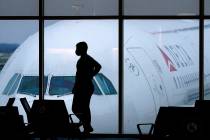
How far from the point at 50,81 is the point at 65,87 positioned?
0.29 meters

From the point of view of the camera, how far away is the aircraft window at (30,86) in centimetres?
1149

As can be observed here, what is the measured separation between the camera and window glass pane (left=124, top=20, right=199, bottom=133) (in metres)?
11.4

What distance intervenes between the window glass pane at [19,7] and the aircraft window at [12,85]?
1185 mm

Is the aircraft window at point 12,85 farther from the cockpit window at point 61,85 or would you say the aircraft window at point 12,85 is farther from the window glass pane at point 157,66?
the window glass pane at point 157,66

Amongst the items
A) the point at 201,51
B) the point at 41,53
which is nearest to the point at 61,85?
the point at 41,53

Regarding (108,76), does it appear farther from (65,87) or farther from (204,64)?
(204,64)

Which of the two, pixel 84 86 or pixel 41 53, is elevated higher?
pixel 41 53

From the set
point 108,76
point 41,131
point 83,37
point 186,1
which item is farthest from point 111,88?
point 41,131

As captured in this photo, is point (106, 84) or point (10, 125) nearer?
point (10, 125)

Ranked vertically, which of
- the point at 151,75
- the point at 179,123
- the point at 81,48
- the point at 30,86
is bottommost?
the point at 179,123

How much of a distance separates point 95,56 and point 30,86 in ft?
4.21

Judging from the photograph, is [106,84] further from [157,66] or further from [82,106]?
[82,106]

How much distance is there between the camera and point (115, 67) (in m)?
11.4

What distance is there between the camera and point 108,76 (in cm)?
1153
